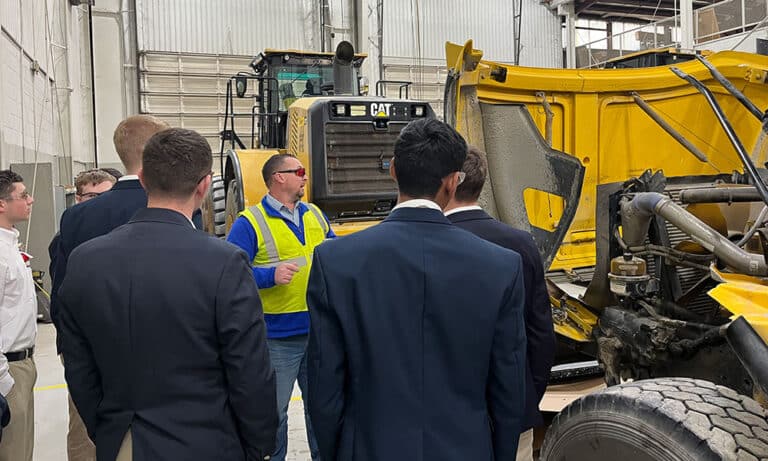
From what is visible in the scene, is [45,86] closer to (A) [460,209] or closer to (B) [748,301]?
(A) [460,209]

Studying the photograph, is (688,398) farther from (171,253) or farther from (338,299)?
(171,253)

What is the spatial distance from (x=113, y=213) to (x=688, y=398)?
2.58 meters

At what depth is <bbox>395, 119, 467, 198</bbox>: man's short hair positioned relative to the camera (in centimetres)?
193

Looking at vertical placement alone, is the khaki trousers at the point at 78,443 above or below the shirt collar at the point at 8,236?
below

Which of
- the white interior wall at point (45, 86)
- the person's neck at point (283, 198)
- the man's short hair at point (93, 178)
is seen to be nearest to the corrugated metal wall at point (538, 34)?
the white interior wall at point (45, 86)

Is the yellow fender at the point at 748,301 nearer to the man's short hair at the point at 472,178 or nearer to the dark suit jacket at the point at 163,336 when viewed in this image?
the man's short hair at the point at 472,178

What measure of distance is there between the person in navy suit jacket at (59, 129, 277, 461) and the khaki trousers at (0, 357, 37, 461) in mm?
1620

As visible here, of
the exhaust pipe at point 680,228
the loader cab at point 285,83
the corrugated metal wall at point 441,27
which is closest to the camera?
the exhaust pipe at point 680,228

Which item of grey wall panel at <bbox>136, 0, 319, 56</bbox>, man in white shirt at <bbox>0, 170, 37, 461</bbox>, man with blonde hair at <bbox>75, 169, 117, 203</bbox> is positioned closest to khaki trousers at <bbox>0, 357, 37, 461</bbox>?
man in white shirt at <bbox>0, 170, 37, 461</bbox>

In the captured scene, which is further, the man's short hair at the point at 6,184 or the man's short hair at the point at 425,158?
the man's short hair at the point at 6,184

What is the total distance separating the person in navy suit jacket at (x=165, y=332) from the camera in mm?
1937

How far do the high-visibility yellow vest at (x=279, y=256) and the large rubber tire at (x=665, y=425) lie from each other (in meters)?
1.57

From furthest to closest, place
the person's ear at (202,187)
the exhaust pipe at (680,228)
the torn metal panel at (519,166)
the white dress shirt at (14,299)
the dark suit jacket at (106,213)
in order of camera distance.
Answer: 1. the torn metal panel at (519,166)
2. the white dress shirt at (14,299)
3. the dark suit jacket at (106,213)
4. the exhaust pipe at (680,228)
5. the person's ear at (202,187)

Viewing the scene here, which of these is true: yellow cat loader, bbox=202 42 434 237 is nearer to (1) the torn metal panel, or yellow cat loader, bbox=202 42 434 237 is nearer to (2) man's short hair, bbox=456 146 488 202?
(1) the torn metal panel
